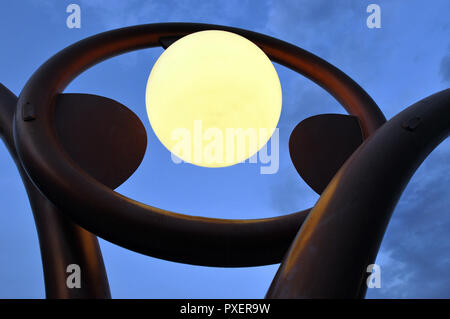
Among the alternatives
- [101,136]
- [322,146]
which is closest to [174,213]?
[101,136]

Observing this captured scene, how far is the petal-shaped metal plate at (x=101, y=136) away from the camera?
4.02 metres

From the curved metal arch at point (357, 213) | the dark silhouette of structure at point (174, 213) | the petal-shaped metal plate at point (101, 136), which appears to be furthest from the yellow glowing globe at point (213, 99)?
the curved metal arch at point (357, 213)

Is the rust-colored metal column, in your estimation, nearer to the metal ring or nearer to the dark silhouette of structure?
the dark silhouette of structure

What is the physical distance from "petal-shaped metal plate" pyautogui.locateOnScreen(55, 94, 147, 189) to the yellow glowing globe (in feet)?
1.31

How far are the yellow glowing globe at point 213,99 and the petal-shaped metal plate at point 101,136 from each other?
40 cm

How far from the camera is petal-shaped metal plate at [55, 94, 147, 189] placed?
4.02 m

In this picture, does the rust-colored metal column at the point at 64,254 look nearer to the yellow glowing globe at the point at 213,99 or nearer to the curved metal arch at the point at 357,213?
the yellow glowing globe at the point at 213,99

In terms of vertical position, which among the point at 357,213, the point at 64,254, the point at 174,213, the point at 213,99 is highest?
the point at 213,99

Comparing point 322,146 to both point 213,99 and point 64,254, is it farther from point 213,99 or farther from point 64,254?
point 64,254

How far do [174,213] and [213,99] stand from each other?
0.93 meters

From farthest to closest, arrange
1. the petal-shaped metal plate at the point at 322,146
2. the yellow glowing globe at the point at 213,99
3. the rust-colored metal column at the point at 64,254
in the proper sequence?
the petal-shaped metal plate at the point at 322,146, the yellow glowing globe at the point at 213,99, the rust-colored metal column at the point at 64,254

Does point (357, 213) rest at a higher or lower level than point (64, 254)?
lower

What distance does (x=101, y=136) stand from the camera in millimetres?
4152
